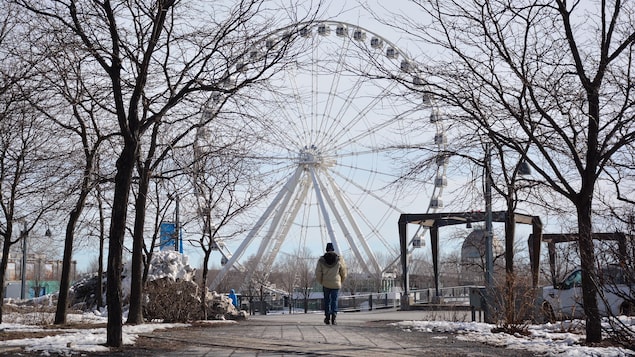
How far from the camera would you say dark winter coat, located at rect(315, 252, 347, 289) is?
17.2 meters

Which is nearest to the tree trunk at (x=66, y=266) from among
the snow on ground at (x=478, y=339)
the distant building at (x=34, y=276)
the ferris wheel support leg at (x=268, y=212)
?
the snow on ground at (x=478, y=339)

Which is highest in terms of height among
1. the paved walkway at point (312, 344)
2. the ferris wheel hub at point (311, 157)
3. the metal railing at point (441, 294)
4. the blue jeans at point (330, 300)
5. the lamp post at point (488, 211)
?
the ferris wheel hub at point (311, 157)

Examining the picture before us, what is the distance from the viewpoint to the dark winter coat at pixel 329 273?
17219 millimetres

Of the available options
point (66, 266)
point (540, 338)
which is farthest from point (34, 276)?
point (540, 338)

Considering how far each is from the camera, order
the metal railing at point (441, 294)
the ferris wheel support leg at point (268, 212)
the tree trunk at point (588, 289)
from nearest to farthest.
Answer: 1. the tree trunk at point (588, 289)
2. the metal railing at point (441, 294)
3. the ferris wheel support leg at point (268, 212)

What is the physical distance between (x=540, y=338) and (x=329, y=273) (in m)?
5.13

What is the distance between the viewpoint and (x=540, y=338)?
1349cm

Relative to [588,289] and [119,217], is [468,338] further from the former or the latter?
[119,217]

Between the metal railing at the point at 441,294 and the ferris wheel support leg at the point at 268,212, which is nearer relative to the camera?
the metal railing at the point at 441,294

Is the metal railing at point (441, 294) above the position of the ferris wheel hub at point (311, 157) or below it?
below

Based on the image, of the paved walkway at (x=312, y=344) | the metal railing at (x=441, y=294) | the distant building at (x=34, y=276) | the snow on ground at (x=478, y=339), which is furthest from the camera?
the distant building at (x=34, y=276)

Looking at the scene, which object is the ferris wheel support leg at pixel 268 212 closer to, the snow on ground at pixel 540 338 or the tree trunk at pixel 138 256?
the snow on ground at pixel 540 338

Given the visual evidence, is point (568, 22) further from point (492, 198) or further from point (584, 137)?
point (492, 198)

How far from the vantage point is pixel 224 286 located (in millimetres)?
71875
